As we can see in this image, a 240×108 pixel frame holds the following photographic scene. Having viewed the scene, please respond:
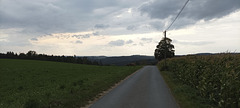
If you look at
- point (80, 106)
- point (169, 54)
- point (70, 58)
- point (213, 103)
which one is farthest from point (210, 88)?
point (70, 58)

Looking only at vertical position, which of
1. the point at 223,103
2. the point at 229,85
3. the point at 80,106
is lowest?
the point at 80,106

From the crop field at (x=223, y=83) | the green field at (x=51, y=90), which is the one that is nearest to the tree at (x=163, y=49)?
the green field at (x=51, y=90)

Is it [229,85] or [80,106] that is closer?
[229,85]

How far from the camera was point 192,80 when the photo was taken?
1263cm

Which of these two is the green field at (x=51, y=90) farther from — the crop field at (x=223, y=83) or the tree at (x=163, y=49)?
the tree at (x=163, y=49)

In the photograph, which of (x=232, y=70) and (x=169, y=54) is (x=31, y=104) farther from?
(x=169, y=54)

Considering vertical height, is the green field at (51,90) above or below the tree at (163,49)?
below

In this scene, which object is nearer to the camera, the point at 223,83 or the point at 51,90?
the point at 223,83

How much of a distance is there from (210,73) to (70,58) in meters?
125

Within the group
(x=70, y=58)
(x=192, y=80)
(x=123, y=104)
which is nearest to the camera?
(x=123, y=104)

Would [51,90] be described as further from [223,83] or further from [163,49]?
[163,49]

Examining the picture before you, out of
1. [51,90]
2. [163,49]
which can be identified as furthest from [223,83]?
[163,49]

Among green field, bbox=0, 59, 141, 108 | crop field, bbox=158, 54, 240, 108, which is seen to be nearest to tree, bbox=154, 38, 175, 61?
green field, bbox=0, 59, 141, 108

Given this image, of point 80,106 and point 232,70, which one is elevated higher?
point 232,70
